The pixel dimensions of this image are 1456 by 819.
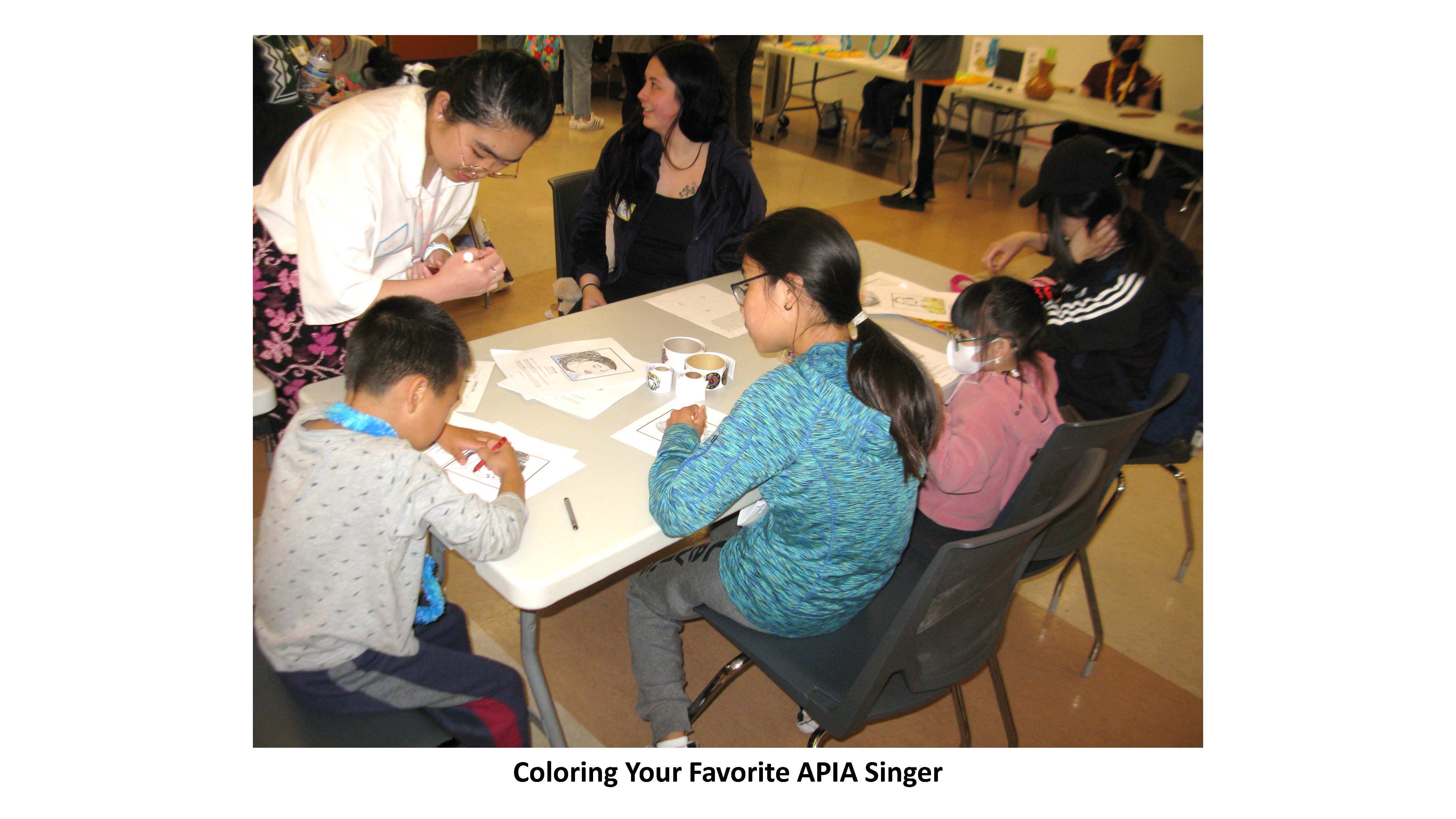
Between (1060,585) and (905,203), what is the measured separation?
417 cm

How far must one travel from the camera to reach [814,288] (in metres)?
1.49

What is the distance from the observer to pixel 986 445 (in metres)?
1.90

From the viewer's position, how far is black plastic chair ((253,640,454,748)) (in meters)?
1.38

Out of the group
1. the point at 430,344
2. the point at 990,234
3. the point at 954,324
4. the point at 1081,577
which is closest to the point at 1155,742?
the point at 1081,577

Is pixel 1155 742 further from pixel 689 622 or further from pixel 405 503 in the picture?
pixel 405 503

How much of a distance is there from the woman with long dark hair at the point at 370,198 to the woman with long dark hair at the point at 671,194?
832mm

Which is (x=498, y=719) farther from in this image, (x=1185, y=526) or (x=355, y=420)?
(x=1185, y=526)

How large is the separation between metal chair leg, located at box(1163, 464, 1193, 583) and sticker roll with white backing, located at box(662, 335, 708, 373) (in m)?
1.63

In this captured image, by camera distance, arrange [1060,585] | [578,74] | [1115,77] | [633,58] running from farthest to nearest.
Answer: [578,74] < [633,58] < [1115,77] < [1060,585]

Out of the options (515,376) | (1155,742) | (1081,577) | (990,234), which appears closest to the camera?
(515,376)

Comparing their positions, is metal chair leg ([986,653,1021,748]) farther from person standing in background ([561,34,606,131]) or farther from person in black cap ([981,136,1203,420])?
person standing in background ([561,34,606,131])

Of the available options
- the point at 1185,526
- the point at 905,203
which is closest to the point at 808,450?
the point at 1185,526

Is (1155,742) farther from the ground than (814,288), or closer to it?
closer to it

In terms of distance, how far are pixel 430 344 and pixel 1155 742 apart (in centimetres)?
199
